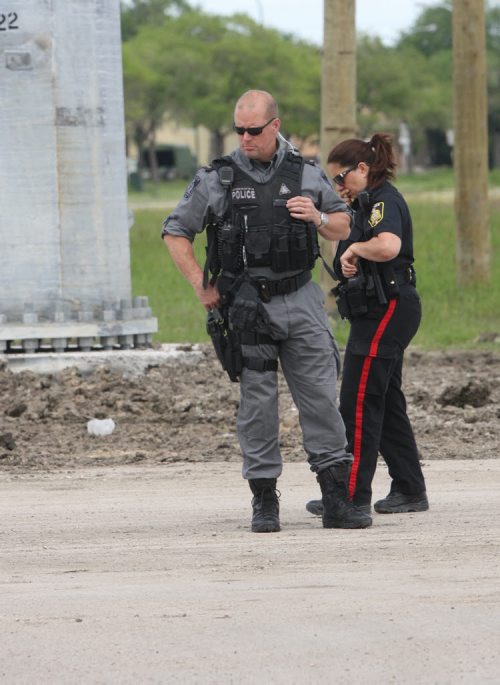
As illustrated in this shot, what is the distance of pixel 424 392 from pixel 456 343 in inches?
160

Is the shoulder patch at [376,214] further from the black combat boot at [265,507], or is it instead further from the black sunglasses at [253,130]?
the black combat boot at [265,507]

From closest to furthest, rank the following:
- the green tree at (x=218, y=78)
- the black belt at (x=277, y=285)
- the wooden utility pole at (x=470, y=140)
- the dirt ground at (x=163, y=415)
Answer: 1. the black belt at (x=277, y=285)
2. the dirt ground at (x=163, y=415)
3. the wooden utility pole at (x=470, y=140)
4. the green tree at (x=218, y=78)

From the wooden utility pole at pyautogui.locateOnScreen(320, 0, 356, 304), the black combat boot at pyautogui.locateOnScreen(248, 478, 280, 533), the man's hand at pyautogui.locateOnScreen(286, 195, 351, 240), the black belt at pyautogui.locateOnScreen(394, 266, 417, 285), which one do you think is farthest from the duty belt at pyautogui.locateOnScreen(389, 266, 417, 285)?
the wooden utility pole at pyautogui.locateOnScreen(320, 0, 356, 304)

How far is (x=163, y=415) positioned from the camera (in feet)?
35.4

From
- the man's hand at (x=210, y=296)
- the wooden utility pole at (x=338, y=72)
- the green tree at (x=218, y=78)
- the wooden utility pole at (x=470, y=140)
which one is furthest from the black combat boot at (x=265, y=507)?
the green tree at (x=218, y=78)

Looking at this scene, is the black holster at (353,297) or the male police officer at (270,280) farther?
the black holster at (353,297)

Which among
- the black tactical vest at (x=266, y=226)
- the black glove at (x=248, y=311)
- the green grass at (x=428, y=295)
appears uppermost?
the black tactical vest at (x=266, y=226)

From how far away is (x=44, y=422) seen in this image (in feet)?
34.6

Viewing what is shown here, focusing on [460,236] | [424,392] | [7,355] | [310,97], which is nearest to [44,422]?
[7,355]

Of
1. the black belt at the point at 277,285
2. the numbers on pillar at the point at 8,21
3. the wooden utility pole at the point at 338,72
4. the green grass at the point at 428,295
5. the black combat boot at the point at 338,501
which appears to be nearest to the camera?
the black belt at the point at 277,285

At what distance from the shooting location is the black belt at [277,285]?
683 centimetres

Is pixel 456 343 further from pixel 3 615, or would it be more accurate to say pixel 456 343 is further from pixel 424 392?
pixel 3 615

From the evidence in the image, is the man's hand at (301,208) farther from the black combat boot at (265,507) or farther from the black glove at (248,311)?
the black combat boot at (265,507)

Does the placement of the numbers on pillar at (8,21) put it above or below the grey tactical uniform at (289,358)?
above
